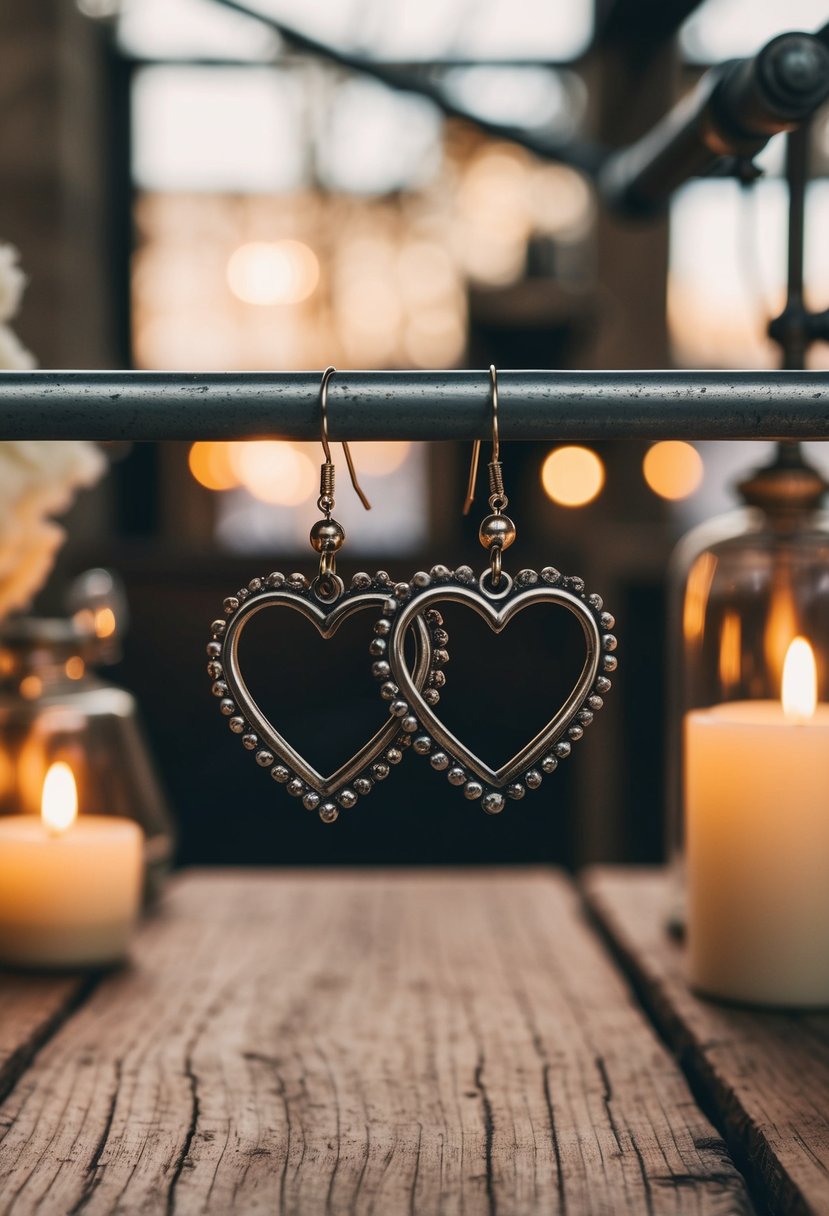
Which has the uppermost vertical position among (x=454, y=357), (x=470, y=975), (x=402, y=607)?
(x=454, y=357)

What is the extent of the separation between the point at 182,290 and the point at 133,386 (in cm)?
252

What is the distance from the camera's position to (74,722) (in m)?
0.90

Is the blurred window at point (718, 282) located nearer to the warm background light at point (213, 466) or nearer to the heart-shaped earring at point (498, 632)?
the warm background light at point (213, 466)

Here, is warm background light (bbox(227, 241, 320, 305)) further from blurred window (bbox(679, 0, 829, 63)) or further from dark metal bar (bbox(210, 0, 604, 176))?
dark metal bar (bbox(210, 0, 604, 176))

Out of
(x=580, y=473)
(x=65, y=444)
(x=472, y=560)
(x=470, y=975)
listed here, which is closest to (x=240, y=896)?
(x=470, y=975)

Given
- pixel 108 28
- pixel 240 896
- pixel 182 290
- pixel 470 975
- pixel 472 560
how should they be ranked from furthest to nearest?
1. pixel 182 290
2. pixel 108 28
3. pixel 472 560
4. pixel 240 896
5. pixel 470 975

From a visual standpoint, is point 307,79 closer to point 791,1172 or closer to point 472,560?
point 472,560

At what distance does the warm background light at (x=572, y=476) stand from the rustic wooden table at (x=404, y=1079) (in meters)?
1.62

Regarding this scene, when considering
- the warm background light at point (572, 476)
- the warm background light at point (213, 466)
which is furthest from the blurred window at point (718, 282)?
the warm background light at point (213, 466)

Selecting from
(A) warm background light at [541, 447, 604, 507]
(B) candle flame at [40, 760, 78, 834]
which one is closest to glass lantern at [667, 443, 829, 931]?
(B) candle flame at [40, 760, 78, 834]

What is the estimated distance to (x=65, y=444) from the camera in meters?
0.80

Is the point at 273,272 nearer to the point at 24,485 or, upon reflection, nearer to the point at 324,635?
the point at 24,485

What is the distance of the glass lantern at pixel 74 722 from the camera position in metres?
0.88

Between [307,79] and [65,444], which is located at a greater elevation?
[307,79]
